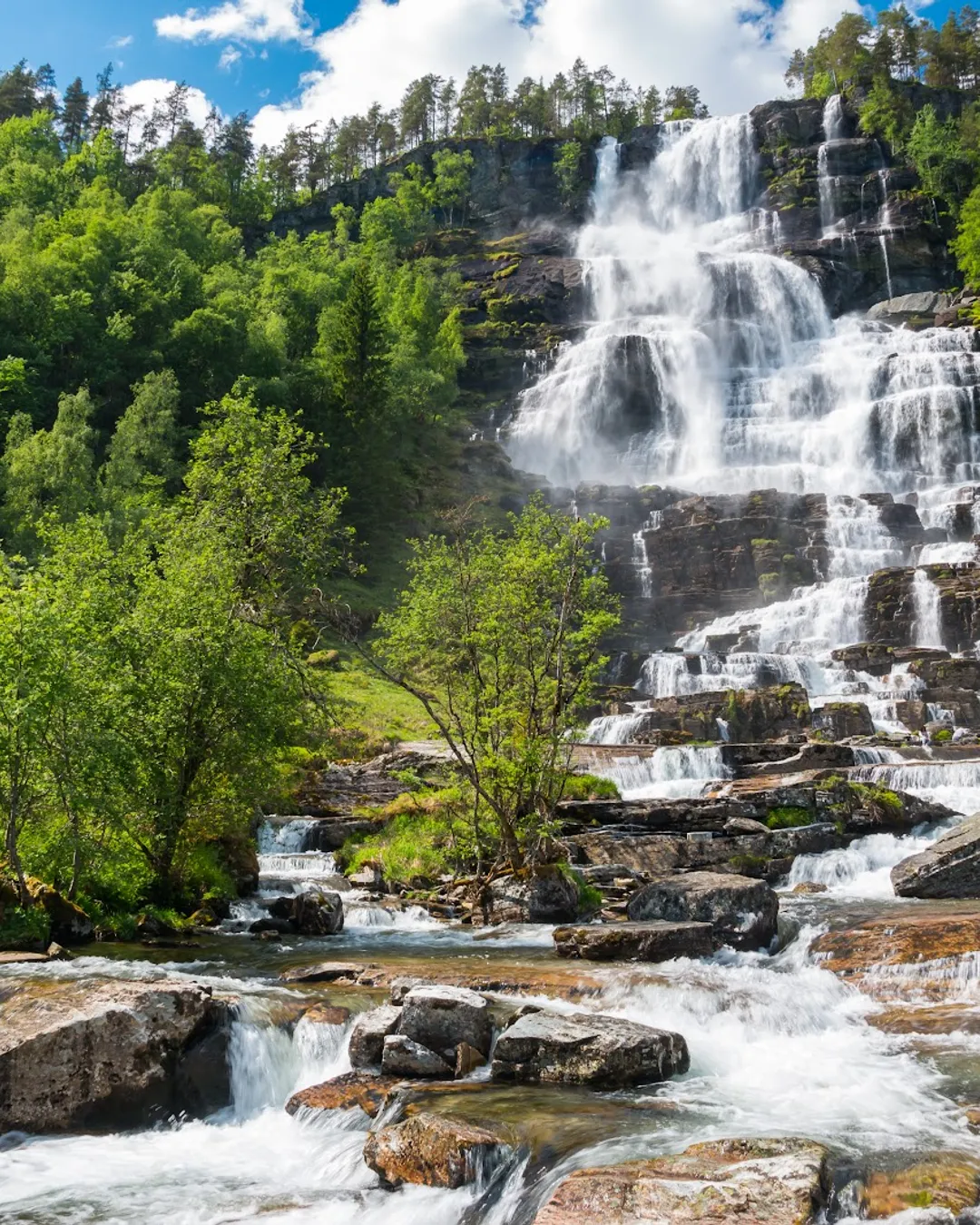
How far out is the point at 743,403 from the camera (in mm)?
65625

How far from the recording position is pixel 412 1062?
9.87m

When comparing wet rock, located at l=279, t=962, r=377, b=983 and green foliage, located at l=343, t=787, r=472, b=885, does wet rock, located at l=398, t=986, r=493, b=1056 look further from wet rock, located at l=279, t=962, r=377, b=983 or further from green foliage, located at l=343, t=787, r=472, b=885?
green foliage, located at l=343, t=787, r=472, b=885

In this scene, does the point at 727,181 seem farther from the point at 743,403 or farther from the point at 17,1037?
the point at 17,1037

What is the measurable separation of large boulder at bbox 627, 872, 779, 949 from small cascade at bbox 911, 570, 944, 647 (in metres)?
27.7

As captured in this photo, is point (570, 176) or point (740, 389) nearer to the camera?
point (740, 389)

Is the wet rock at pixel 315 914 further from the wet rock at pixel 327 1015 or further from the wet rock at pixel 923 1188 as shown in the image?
the wet rock at pixel 923 1188

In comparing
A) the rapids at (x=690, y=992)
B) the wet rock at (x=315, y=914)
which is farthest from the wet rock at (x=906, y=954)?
the wet rock at (x=315, y=914)

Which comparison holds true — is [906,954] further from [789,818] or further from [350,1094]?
[789,818]

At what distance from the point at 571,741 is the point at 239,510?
11.0 metres

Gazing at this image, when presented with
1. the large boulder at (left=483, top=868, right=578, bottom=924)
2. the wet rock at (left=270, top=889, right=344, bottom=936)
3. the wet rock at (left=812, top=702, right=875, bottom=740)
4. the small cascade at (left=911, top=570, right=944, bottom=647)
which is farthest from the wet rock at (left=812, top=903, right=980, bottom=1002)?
the small cascade at (left=911, top=570, right=944, bottom=647)

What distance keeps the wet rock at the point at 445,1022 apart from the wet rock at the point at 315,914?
6893 millimetres

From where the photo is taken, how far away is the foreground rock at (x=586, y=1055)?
9594 millimetres

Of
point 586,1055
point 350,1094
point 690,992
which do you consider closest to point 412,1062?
point 350,1094

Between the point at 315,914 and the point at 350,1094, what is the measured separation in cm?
755
